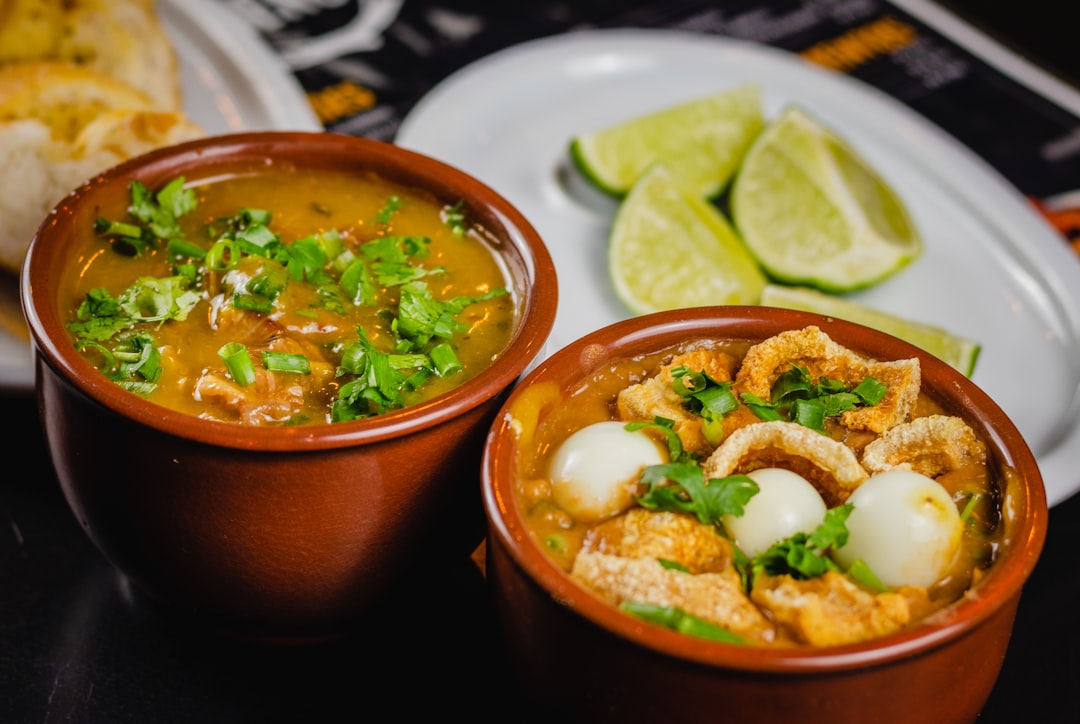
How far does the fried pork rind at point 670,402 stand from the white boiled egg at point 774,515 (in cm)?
12

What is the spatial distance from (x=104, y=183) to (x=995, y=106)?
7.75 ft

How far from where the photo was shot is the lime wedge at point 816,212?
2564 millimetres

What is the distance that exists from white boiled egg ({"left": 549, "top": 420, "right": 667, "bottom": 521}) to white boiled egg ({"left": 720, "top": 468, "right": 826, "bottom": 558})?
0.12 m

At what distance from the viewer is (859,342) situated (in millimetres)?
1635

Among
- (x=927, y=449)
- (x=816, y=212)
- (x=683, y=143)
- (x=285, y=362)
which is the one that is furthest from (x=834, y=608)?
(x=683, y=143)

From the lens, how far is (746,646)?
3.94 ft

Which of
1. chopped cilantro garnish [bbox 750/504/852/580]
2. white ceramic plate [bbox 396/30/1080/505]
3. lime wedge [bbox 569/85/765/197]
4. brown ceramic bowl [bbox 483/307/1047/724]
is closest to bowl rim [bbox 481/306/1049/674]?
brown ceramic bowl [bbox 483/307/1047/724]

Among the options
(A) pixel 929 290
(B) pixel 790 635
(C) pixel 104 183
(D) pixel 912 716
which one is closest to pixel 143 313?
(C) pixel 104 183

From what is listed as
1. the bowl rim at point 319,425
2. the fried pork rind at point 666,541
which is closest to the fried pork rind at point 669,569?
the fried pork rind at point 666,541

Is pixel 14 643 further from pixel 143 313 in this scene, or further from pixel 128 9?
pixel 128 9

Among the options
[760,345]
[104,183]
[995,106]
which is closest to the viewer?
[760,345]

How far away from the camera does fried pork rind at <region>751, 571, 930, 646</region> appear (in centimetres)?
123

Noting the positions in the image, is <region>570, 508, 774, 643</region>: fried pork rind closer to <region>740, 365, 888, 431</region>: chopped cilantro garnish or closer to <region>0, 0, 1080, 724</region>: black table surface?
<region>740, 365, 888, 431</region>: chopped cilantro garnish

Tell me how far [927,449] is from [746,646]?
0.43m
